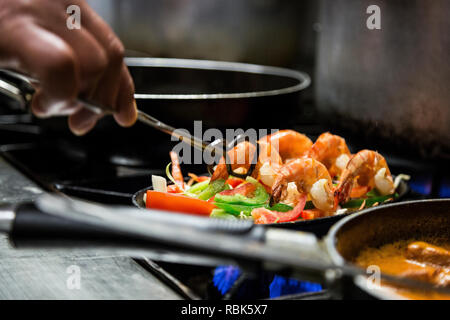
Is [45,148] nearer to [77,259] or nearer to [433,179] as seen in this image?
[77,259]

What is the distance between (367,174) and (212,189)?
43 centimetres

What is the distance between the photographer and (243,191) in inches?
61.7

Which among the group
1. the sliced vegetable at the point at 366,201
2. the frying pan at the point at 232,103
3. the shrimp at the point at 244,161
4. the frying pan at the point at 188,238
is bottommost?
the sliced vegetable at the point at 366,201

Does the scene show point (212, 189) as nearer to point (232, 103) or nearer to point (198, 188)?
Answer: point (198, 188)

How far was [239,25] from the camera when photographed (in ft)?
10.9

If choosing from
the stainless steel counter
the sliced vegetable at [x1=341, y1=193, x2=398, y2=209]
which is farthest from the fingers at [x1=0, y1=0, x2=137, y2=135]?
the sliced vegetable at [x1=341, y1=193, x2=398, y2=209]

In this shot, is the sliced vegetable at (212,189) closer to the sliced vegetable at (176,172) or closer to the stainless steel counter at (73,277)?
the sliced vegetable at (176,172)

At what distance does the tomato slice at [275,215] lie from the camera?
1.42 m

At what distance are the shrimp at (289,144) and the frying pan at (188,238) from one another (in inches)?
35.0

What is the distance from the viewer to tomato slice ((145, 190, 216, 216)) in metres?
1.43

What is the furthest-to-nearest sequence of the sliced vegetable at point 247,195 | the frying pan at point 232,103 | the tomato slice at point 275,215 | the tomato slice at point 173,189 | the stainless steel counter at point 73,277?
the frying pan at point 232,103 → the tomato slice at point 173,189 → the sliced vegetable at point 247,195 → the tomato slice at point 275,215 → the stainless steel counter at point 73,277

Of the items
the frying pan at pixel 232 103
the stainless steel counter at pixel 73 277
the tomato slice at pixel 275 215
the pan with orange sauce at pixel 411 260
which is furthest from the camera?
the frying pan at pixel 232 103

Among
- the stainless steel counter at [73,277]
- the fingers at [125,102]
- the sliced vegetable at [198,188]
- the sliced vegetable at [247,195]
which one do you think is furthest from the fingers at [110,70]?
the sliced vegetable at [198,188]

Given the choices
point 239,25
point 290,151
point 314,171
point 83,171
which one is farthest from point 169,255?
point 239,25
